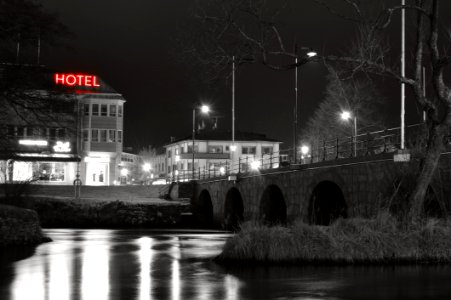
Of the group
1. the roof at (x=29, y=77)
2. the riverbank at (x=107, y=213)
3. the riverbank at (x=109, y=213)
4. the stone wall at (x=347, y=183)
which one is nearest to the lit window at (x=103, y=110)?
the riverbank at (x=109, y=213)

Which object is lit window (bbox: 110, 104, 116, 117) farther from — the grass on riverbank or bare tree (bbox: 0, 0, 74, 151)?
the grass on riverbank

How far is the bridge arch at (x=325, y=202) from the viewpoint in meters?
35.0

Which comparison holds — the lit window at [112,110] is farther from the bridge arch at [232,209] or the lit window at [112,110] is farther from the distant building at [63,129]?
the bridge arch at [232,209]

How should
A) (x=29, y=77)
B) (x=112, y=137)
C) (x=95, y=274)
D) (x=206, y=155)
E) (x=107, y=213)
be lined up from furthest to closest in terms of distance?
1. (x=206, y=155)
2. (x=112, y=137)
3. (x=107, y=213)
4. (x=29, y=77)
5. (x=95, y=274)

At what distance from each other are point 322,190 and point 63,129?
1413 centimetres

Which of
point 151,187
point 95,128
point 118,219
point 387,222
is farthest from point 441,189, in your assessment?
point 95,128

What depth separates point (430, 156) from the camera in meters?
22.2

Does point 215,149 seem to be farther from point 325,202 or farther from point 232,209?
point 325,202

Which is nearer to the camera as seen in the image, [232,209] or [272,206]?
[272,206]

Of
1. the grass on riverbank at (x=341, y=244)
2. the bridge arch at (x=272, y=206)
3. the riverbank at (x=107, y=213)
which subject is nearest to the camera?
the grass on riverbank at (x=341, y=244)

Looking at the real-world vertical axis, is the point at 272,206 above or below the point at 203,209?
above

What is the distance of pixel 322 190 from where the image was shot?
35.9m

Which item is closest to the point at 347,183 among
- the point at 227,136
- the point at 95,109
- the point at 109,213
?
the point at 109,213

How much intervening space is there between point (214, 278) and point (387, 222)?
21.5 ft
